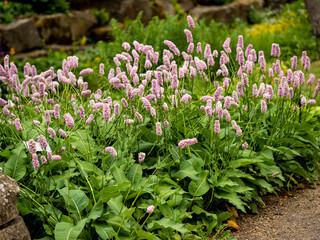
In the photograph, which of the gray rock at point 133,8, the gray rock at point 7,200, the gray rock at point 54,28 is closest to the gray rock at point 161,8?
the gray rock at point 133,8

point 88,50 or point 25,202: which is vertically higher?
point 25,202

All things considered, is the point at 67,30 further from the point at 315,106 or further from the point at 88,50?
the point at 315,106

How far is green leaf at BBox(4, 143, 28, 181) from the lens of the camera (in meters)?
2.86

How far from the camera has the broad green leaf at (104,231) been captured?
8.20 feet

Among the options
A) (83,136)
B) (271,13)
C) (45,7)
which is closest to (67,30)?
(45,7)

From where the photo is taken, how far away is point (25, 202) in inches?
107

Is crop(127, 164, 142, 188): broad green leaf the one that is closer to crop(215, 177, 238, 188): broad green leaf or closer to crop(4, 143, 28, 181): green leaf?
crop(215, 177, 238, 188): broad green leaf

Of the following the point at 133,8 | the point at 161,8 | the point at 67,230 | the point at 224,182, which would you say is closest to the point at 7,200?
the point at 67,230

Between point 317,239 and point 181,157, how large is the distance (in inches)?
43.3

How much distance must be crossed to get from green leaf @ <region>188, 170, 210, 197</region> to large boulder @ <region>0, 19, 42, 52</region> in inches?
302

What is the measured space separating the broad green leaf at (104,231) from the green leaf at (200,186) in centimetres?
73

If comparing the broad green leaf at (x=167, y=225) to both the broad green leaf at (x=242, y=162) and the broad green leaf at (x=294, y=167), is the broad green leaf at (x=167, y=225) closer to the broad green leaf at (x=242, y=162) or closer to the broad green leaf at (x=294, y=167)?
the broad green leaf at (x=242, y=162)

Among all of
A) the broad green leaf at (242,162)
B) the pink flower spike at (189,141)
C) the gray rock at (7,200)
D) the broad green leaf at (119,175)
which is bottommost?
→ the broad green leaf at (242,162)

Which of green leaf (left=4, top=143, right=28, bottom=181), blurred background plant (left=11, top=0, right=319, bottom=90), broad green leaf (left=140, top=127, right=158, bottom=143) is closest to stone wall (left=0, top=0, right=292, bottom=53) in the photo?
blurred background plant (left=11, top=0, right=319, bottom=90)
